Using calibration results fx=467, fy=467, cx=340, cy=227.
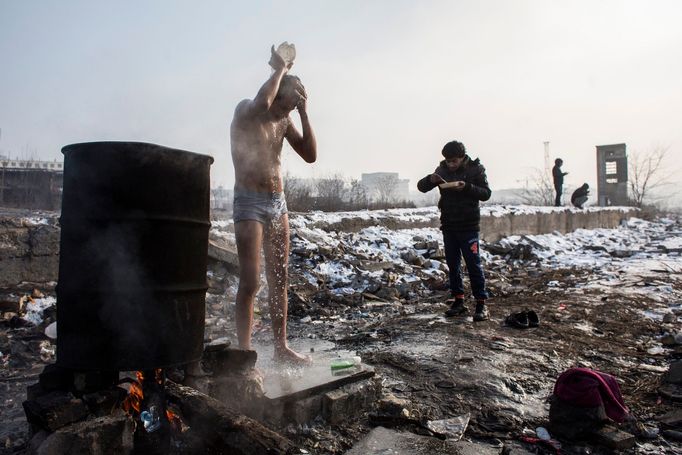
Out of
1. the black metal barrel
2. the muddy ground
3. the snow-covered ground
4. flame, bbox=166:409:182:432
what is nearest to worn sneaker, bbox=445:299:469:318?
the muddy ground

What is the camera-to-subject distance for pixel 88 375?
80.5 inches

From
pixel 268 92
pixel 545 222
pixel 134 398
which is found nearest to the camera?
pixel 134 398

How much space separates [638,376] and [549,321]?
1435 millimetres

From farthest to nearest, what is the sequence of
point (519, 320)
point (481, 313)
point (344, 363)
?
point (481, 313)
point (519, 320)
point (344, 363)

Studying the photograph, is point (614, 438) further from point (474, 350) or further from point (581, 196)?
point (581, 196)

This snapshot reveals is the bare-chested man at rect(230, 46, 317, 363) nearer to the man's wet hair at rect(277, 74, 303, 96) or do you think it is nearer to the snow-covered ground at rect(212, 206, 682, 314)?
the man's wet hair at rect(277, 74, 303, 96)

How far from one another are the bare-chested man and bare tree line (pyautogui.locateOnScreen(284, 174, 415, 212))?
7865mm

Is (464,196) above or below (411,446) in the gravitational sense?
above

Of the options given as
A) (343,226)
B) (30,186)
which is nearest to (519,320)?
(343,226)

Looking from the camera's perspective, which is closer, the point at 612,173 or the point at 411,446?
the point at 411,446

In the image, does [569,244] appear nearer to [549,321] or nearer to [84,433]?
[549,321]

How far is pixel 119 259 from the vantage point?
6.45 ft

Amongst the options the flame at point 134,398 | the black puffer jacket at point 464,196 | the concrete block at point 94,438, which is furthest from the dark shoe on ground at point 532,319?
the concrete block at point 94,438

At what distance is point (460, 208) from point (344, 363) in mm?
2598
